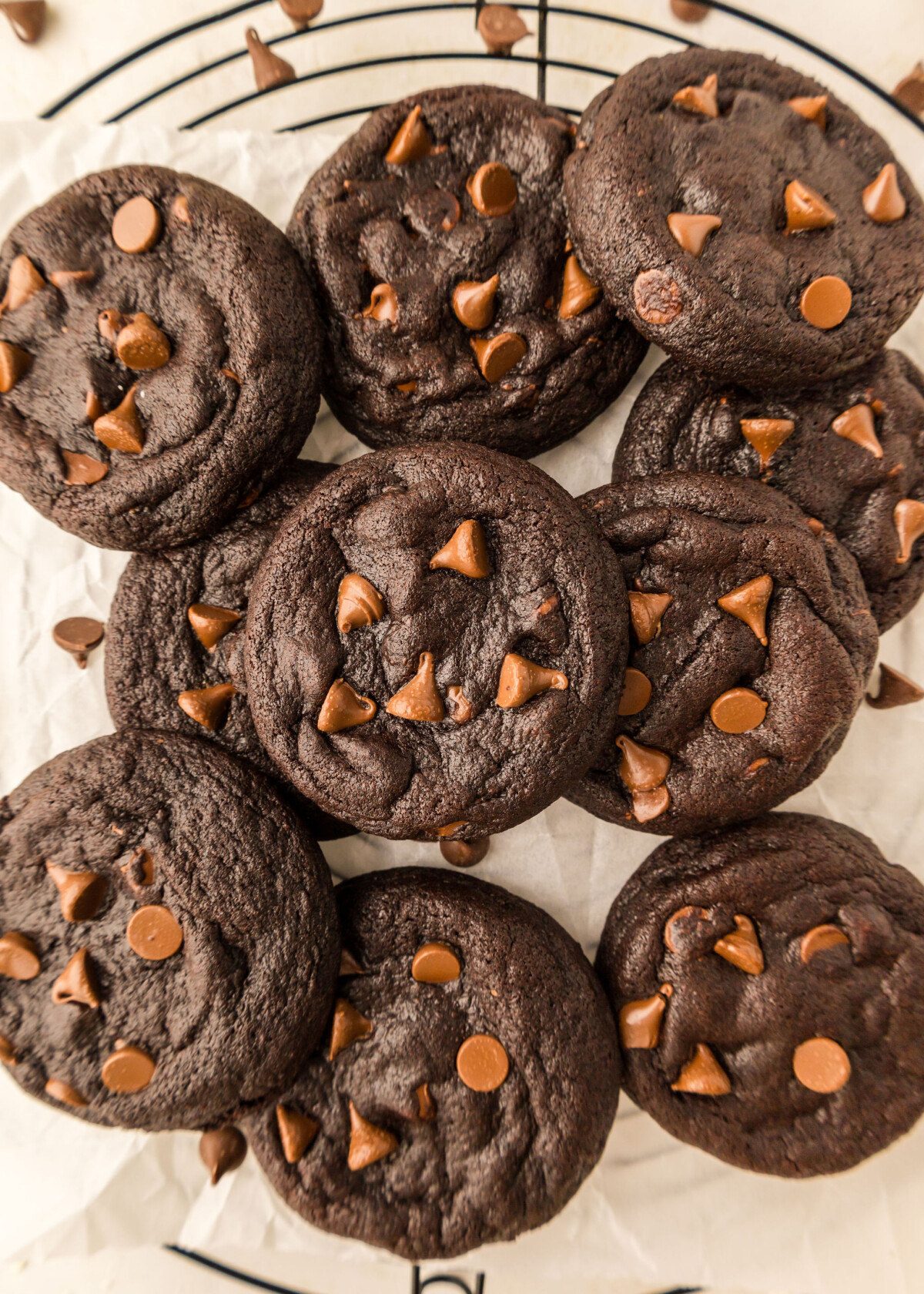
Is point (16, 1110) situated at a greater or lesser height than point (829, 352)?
lesser

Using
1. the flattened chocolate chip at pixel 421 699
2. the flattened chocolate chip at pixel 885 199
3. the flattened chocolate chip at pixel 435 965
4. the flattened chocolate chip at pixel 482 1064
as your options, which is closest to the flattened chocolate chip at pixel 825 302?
the flattened chocolate chip at pixel 885 199

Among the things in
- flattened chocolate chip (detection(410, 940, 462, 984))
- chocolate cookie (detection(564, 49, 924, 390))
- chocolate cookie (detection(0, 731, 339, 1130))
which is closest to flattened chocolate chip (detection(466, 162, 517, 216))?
chocolate cookie (detection(564, 49, 924, 390))

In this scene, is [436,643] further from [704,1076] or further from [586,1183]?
[586,1183]

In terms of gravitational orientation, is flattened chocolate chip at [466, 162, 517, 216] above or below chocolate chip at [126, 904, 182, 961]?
above

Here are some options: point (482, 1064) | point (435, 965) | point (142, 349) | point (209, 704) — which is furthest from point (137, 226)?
point (482, 1064)

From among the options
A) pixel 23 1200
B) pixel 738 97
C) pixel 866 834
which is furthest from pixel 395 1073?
pixel 738 97

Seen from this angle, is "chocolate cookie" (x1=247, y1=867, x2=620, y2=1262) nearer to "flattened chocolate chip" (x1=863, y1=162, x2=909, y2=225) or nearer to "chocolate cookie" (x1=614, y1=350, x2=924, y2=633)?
"chocolate cookie" (x1=614, y1=350, x2=924, y2=633)

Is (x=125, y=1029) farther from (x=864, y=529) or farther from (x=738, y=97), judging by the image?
(x=738, y=97)

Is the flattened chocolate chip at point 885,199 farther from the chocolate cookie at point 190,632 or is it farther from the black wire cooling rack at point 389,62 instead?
the chocolate cookie at point 190,632
